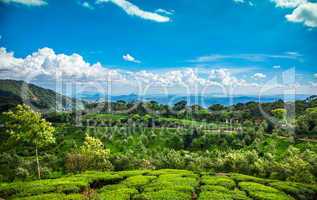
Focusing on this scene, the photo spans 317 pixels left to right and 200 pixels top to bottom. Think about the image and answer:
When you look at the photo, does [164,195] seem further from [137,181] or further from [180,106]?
[180,106]

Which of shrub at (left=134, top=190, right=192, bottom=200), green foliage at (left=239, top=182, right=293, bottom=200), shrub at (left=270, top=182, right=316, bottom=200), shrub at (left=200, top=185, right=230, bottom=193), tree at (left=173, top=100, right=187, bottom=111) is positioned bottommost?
shrub at (left=270, top=182, right=316, bottom=200)

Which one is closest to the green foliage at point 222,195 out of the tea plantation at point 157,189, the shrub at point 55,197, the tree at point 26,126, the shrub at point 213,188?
the tea plantation at point 157,189

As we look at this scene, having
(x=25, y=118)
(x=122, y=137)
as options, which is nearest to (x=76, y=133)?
(x=122, y=137)

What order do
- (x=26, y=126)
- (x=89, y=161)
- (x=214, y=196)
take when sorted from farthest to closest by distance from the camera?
(x=89, y=161)
(x=26, y=126)
(x=214, y=196)

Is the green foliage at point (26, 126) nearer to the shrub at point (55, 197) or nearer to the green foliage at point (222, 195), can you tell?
the shrub at point (55, 197)

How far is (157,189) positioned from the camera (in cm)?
1986

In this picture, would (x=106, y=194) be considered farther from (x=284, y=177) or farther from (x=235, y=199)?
(x=284, y=177)

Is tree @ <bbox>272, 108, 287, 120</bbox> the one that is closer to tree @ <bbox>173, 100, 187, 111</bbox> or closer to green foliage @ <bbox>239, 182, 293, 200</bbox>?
tree @ <bbox>173, 100, 187, 111</bbox>

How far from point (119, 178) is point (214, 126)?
86008 mm

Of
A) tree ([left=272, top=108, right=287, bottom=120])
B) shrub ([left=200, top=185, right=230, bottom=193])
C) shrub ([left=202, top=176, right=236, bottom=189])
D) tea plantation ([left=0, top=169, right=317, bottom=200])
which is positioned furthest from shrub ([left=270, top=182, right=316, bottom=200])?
tree ([left=272, top=108, right=287, bottom=120])

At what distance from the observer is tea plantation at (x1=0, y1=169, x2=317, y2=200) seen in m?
18.3

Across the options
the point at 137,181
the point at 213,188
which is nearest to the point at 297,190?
the point at 213,188

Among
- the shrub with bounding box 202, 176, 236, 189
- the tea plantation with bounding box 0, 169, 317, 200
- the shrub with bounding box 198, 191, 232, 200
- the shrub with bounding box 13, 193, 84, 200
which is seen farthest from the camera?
the shrub with bounding box 202, 176, 236, 189

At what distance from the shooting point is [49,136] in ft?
103
